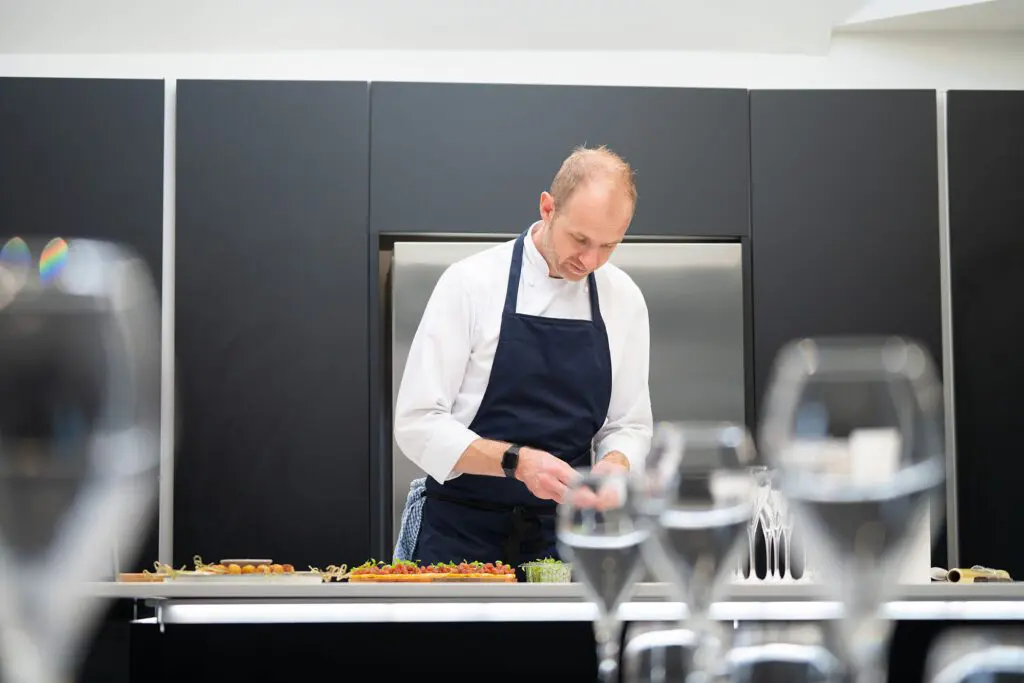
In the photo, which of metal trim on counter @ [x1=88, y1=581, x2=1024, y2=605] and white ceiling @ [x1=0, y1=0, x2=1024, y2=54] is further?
white ceiling @ [x1=0, y1=0, x2=1024, y2=54]

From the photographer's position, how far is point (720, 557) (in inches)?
25.1

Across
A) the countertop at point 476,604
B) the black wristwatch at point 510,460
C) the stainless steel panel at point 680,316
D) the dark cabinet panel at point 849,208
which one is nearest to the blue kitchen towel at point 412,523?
the black wristwatch at point 510,460

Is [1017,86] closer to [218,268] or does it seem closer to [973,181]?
[973,181]

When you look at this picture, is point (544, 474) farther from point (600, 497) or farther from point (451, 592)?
point (600, 497)

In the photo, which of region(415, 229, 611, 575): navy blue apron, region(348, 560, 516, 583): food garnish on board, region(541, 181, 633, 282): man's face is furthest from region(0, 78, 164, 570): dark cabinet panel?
region(348, 560, 516, 583): food garnish on board

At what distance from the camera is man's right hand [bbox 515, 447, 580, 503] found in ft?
7.29

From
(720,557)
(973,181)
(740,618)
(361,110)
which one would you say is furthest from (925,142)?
(720,557)

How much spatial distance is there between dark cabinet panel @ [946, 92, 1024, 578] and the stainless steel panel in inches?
32.1

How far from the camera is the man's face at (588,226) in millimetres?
2441

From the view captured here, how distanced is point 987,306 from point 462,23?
2.12 m

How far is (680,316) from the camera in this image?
418 centimetres

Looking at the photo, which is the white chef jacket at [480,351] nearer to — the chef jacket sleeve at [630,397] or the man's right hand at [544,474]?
the chef jacket sleeve at [630,397]

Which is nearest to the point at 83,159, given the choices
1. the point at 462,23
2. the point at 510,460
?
the point at 462,23

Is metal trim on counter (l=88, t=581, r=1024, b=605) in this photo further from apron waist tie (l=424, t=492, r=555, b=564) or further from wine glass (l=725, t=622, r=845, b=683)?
apron waist tie (l=424, t=492, r=555, b=564)
